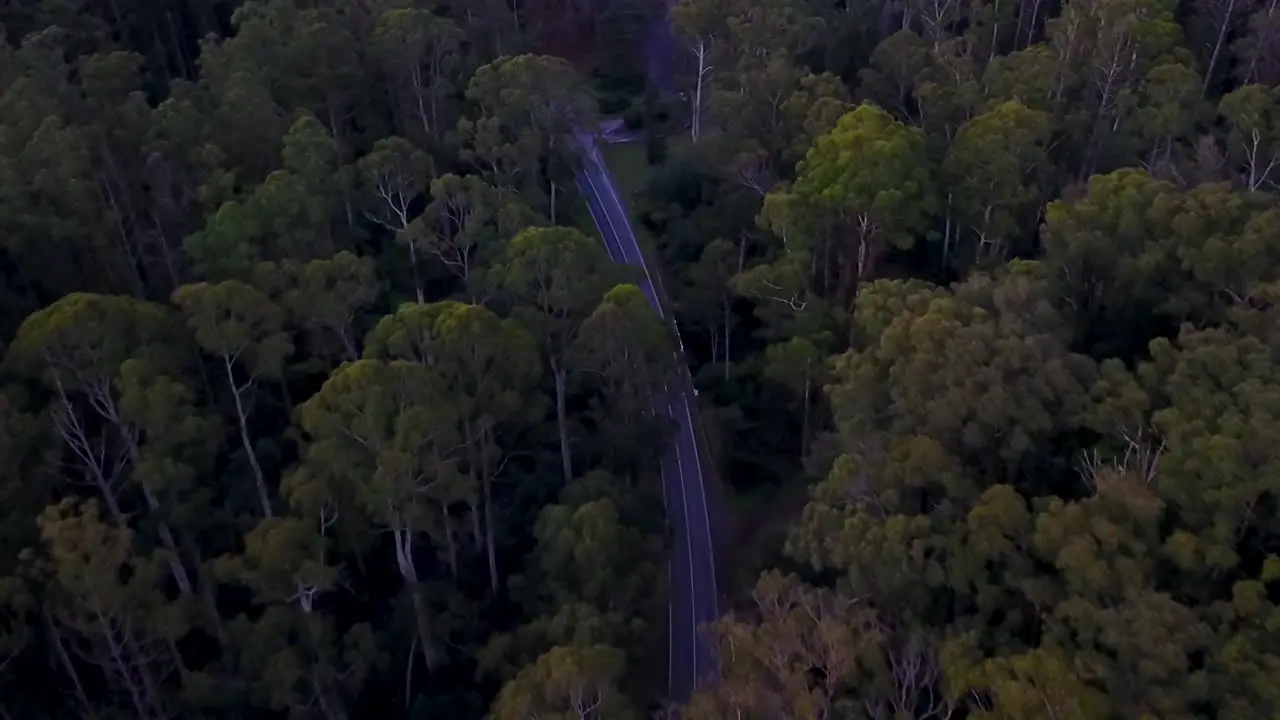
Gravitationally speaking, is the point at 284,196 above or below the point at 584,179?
above

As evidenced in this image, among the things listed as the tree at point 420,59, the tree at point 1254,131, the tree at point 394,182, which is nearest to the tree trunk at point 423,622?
the tree at point 394,182

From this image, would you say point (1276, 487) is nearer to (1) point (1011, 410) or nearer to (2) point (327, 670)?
(1) point (1011, 410)

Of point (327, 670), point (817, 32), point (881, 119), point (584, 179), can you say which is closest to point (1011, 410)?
point (881, 119)

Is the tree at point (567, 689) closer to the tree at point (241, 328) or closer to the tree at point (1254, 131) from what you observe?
the tree at point (241, 328)

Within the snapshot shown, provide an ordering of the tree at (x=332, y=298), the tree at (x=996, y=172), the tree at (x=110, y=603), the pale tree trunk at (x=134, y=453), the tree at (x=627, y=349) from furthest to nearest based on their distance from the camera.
A: 1. the tree at (x=996, y=172)
2. the tree at (x=332, y=298)
3. the tree at (x=627, y=349)
4. the pale tree trunk at (x=134, y=453)
5. the tree at (x=110, y=603)

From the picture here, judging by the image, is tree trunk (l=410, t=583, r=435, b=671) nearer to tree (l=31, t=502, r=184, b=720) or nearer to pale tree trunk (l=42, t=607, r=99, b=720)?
tree (l=31, t=502, r=184, b=720)
